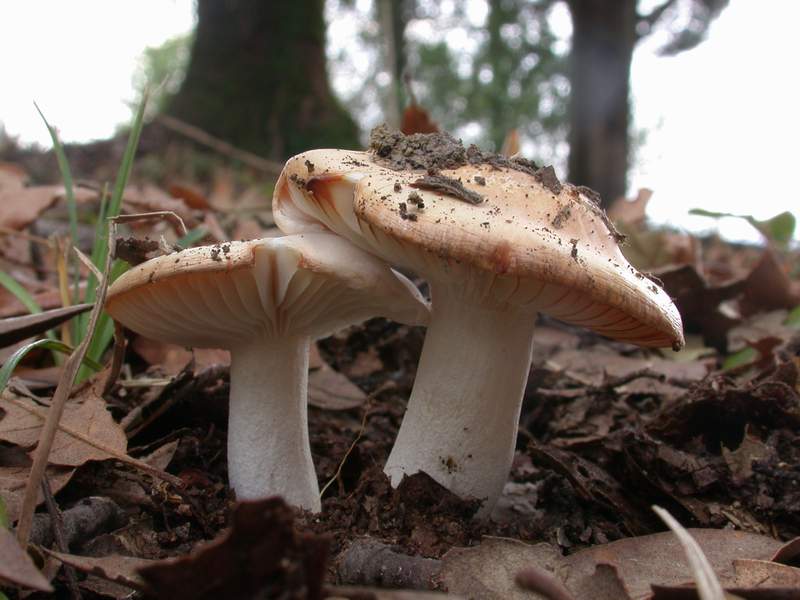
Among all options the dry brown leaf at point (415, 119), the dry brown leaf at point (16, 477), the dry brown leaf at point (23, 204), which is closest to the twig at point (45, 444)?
the dry brown leaf at point (16, 477)

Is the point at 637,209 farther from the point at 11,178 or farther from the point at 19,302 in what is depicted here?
the point at 11,178

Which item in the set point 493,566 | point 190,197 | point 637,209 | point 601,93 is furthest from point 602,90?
point 493,566

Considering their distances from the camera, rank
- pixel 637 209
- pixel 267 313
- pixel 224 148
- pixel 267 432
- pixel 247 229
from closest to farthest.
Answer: pixel 267 313 < pixel 267 432 < pixel 247 229 < pixel 637 209 < pixel 224 148

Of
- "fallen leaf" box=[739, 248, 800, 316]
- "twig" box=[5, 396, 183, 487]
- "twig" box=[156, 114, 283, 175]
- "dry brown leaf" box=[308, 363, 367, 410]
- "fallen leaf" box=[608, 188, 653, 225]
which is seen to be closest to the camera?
"twig" box=[5, 396, 183, 487]

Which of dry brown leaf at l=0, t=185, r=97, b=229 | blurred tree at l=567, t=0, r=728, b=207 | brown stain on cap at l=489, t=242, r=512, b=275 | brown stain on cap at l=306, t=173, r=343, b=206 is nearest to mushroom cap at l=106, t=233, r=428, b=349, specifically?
brown stain on cap at l=306, t=173, r=343, b=206

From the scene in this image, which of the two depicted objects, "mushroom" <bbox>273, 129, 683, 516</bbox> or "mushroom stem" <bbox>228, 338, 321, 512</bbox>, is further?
"mushroom stem" <bbox>228, 338, 321, 512</bbox>

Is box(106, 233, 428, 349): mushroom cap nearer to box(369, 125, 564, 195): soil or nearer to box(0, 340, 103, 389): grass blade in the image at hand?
box(0, 340, 103, 389): grass blade
